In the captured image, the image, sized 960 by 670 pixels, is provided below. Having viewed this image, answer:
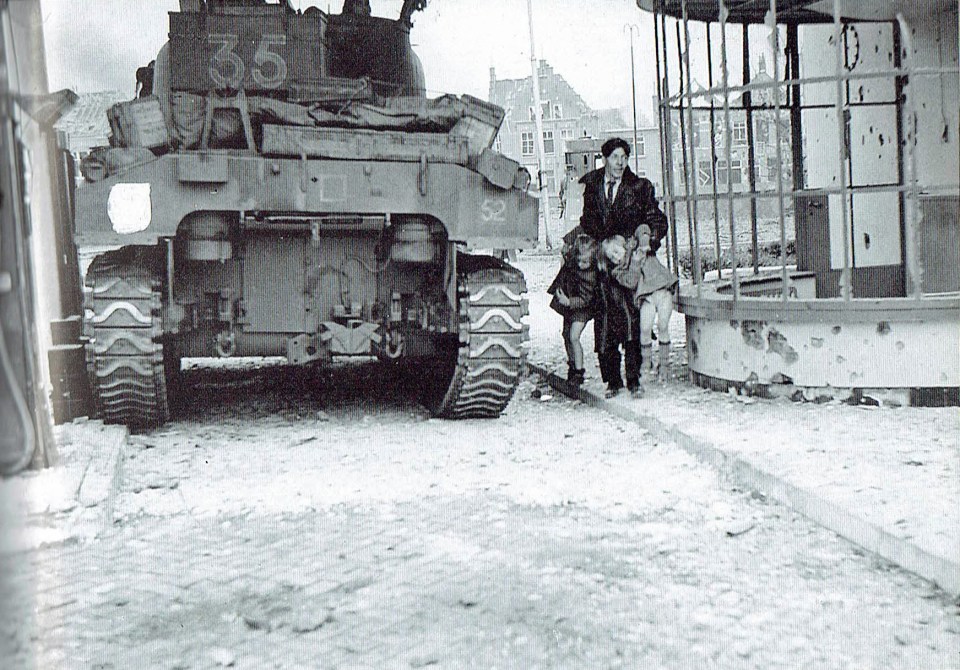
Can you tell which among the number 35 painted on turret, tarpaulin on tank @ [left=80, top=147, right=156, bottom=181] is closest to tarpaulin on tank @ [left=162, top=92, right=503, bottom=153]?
tarpaulin on tank @ [left=80, top=147, right=156, bottom=181]

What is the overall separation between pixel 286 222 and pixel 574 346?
8.11ft

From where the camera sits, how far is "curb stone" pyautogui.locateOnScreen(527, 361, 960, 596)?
3.77 m

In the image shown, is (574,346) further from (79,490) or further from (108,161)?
(79,490)

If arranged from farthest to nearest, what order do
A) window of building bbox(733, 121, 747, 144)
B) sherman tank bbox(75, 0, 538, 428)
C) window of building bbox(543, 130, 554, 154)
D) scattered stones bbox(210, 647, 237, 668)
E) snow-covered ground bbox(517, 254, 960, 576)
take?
window of building bbox(733, 121, 747, 144)
window of building bbox(543, 130, 554, 154)
sherman tank bbox(75, 0, 538, 428)
snow-covered ground bbox(517, 254, 960, 576)
scattered stones bbox(210, 647, 237, 668)

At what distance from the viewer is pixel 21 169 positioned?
1.11 meters

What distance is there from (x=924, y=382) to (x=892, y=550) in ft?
10.4

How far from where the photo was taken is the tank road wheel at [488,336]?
700 centimetres

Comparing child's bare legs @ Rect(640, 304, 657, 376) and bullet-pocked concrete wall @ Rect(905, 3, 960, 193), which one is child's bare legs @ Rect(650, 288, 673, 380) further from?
bullet-pocked concrete wall @ Rect(905, 3, 960, 193)

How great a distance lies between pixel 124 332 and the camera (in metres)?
6.63

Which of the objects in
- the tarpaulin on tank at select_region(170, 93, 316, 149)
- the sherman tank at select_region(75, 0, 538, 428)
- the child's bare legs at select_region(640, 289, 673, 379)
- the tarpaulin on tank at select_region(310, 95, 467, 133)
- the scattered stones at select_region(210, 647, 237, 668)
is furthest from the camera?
the child's bare legs at select_region(640, 289, 673, 379)

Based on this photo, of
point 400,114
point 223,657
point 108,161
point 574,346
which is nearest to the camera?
point 223,657

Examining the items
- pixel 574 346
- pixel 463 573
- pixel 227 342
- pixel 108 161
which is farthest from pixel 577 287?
pixel 463 573

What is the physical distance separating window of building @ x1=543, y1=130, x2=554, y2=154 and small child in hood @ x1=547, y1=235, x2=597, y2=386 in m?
29.4

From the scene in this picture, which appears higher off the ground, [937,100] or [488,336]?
[937,100]
